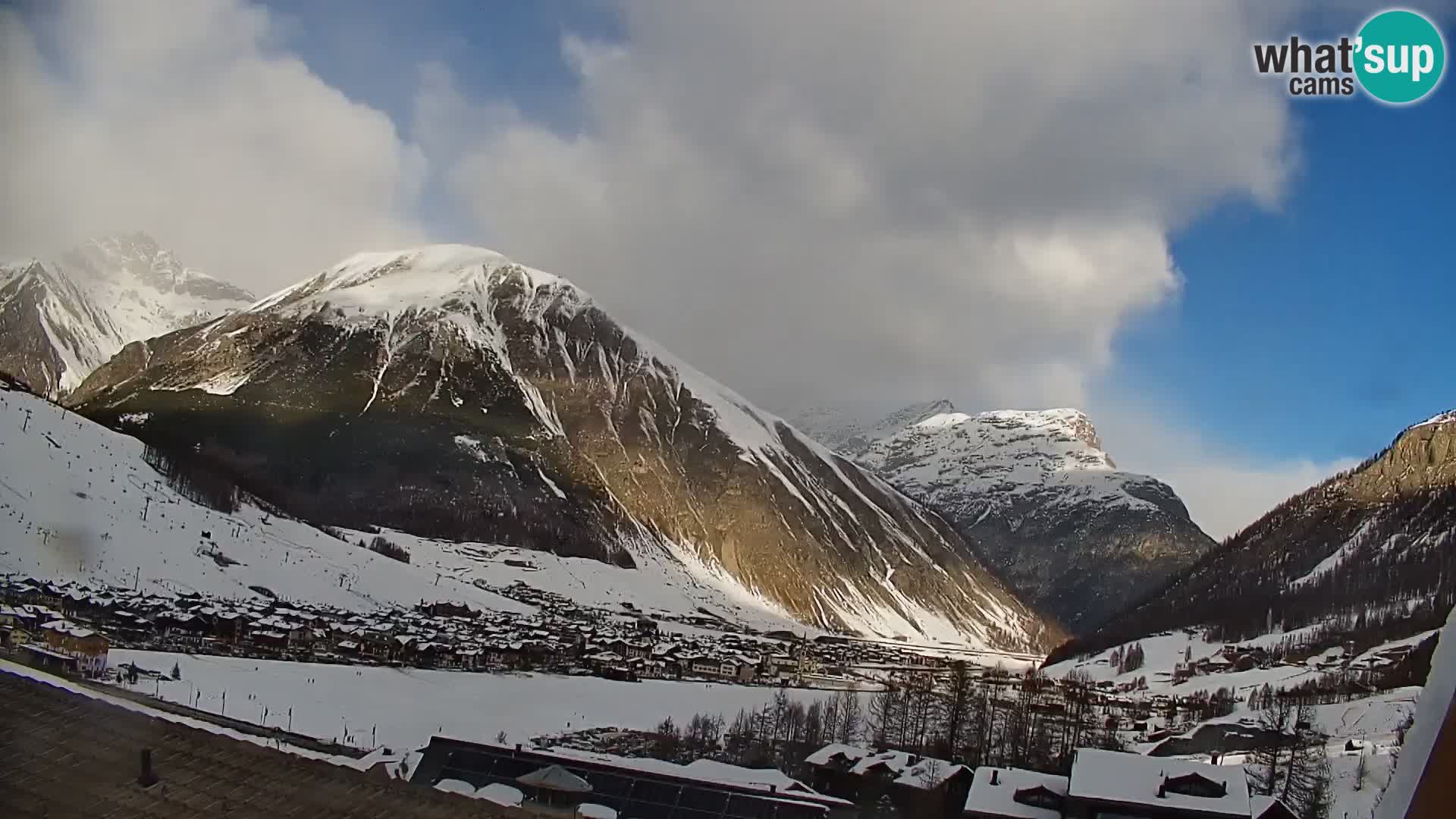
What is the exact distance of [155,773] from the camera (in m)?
1.85

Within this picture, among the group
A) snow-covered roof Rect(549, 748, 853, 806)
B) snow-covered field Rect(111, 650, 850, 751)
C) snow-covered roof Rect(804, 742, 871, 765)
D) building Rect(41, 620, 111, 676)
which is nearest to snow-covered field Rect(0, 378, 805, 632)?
building Rect(41, 620, 111, 676)

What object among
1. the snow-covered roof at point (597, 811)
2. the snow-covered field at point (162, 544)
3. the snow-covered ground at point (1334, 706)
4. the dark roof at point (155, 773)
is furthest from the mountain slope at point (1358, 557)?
the dark roof at point (155, 773)

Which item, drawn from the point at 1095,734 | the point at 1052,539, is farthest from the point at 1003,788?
the point at 1052,539

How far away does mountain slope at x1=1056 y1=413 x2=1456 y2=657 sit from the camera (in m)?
18.2

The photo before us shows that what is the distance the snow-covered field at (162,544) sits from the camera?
9.59 meters

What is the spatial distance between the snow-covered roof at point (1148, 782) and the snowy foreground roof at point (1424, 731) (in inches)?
198

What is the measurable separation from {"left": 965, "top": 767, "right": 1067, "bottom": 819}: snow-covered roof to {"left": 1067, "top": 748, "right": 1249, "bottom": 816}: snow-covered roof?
0.22m

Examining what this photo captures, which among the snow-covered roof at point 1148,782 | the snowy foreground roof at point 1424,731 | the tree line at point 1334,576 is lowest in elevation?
the snow-covered roof at point 1148,782

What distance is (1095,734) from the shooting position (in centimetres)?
1180

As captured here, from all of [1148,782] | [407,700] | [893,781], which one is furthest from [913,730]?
[1148,782]

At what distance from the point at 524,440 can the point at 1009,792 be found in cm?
3256

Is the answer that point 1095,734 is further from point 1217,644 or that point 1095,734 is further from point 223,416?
point 223,416

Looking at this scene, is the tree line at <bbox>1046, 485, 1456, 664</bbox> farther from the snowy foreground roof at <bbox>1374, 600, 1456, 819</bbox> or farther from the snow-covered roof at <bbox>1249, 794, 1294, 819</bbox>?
the snowy foreground roof at <bbox>1374, 600, 1456, 819</bbox>

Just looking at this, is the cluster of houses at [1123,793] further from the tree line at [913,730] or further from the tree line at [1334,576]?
the tree line at [1334,576]
